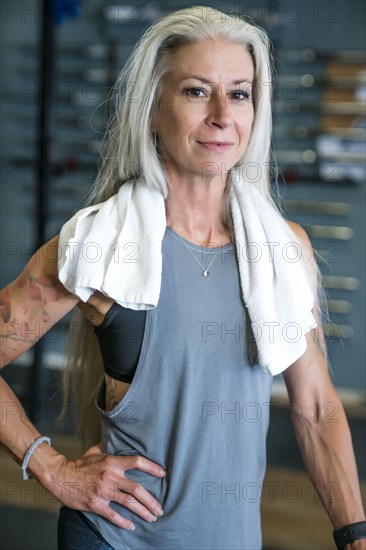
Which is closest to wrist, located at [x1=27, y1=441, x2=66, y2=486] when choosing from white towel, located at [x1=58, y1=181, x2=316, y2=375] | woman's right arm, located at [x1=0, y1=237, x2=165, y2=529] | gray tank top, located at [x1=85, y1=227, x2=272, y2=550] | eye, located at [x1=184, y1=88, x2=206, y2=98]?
woman's right arm, located at [x1=0, y1=237, x2=165, y2=529]

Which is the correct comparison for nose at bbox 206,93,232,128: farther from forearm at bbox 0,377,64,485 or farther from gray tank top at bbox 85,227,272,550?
forearm at bbox 0,377,64,485

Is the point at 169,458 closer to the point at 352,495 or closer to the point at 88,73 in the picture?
the point at 352,495

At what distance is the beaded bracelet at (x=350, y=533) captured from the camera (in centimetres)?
140

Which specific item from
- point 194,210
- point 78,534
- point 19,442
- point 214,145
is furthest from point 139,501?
point 214,145

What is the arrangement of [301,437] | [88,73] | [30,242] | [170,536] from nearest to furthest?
[170,536] < [301,437] < [88,73] < [30,242]

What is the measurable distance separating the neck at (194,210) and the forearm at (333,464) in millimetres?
382

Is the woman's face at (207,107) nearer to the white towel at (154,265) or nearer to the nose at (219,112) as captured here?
the nose at (219,112)

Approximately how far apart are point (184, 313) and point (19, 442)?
41 centimetres

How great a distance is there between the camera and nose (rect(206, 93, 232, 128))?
1382 millimetres

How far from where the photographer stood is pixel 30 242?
408 cm

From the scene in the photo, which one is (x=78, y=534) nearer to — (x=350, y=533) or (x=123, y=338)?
(x=123, y=338)

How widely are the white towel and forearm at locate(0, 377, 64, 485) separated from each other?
0.28 metres

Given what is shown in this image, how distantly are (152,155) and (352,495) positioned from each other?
0.71 metres

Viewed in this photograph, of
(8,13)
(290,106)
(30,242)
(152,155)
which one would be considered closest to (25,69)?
(8,13)
